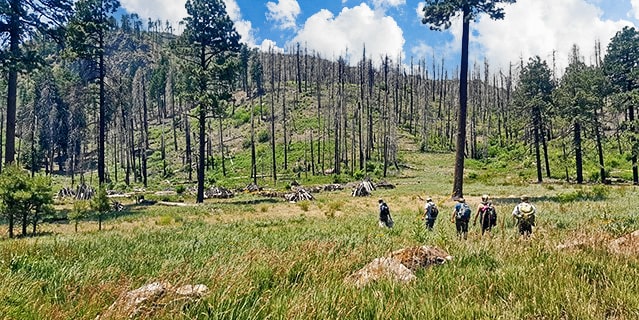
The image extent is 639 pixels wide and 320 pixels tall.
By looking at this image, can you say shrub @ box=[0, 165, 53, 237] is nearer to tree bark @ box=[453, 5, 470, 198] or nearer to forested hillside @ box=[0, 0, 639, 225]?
forested hillside @ box=[0, 0, 639, 225]

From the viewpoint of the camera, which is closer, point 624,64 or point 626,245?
point 626,245

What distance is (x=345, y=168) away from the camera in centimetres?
6662

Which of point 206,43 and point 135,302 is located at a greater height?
point 206,43

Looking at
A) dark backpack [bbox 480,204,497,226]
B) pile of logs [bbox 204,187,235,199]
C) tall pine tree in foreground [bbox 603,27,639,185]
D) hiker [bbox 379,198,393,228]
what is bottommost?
pile of logs [bbox 204,187,235,199]

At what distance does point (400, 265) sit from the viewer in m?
5.64

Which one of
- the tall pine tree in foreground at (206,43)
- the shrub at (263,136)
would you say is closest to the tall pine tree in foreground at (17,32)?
the tall pine tree in foreground at (206,43)

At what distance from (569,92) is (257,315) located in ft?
155

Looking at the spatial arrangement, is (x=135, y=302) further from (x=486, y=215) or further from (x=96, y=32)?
(x=96, y=32)

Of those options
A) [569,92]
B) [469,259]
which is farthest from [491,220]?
[569,92]

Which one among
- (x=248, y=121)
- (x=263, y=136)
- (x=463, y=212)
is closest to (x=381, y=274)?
(x=463, y=212)

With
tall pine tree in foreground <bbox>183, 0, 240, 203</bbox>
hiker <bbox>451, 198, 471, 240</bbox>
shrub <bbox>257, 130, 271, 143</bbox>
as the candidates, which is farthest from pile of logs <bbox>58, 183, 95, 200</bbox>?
shrub <bbox>257, 130, 271, 143</bbox>

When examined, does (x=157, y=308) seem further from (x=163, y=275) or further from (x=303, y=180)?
(x=303, y=180)

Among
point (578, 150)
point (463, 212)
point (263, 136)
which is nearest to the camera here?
point (463, 212)

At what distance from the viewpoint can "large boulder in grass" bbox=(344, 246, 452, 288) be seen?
17.2 feet
